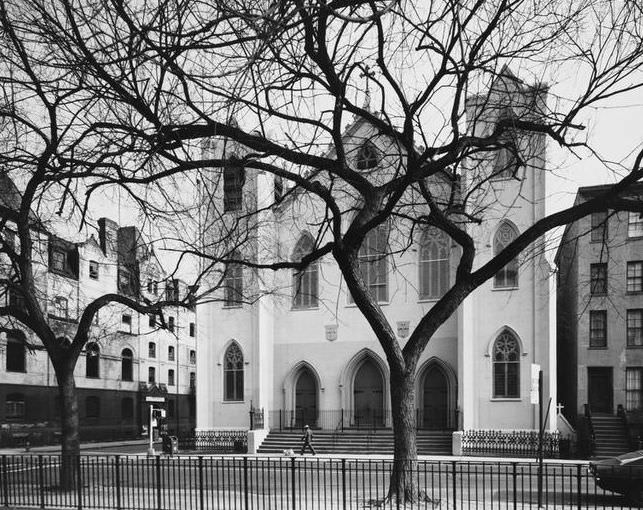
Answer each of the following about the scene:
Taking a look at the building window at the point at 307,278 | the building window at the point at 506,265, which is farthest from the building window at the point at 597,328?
the building window at the point at 307,278

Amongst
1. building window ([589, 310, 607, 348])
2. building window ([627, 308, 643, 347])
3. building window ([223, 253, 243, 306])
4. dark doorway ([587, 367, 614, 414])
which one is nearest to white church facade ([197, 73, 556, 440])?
Answer: building window ([223, 253, 243, 306])

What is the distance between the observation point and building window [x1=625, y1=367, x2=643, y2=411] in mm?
35438

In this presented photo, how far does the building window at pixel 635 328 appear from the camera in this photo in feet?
118

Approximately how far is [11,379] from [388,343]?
3408cm

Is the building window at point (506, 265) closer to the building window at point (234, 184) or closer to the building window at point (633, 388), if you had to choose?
the building window at point (633, 388)

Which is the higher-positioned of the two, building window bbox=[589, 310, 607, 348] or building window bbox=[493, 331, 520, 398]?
building window bbox=[589, 310, 607, 348]

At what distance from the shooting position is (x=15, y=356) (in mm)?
41906

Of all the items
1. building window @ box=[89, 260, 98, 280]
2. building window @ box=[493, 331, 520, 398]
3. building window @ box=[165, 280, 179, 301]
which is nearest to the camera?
building window @ box=[165, 280, 179, 301]

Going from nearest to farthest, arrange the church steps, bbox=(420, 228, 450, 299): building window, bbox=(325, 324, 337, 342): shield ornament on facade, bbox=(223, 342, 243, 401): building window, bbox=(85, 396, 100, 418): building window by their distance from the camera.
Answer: the church steps
bbox=(420, 228, 450, 299): building window
bbox=(325, 324, 337, 342): shield ornament on facade
bbox=(223, 342, 243, 401): building window
bbox=(85, 396, 100, 418): building window

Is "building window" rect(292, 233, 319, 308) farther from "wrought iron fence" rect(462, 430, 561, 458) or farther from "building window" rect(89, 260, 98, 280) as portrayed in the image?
"building window" rect(89, 260, 98, 280)

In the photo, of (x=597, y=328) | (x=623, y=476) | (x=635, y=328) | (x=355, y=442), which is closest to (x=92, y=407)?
(x=355, y=442)

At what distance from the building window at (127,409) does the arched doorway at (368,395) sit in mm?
22810

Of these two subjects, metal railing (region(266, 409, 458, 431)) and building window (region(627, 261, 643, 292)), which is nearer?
metal railing (region(266, 409, 458, 431))

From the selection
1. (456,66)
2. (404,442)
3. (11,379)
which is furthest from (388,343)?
(11,379)
